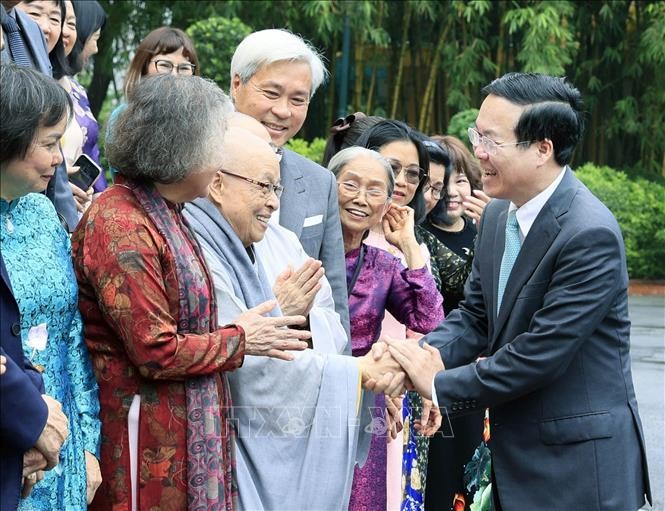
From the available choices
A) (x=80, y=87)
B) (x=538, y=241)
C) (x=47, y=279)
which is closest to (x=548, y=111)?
(x=538, y=241)

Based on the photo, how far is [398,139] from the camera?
4.67 m

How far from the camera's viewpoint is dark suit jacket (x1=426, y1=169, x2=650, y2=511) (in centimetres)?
312

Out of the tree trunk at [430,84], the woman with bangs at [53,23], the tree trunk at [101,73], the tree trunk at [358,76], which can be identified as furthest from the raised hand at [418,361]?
the tree trunk at [358,76]

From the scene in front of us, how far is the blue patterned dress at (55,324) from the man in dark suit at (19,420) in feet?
0.47

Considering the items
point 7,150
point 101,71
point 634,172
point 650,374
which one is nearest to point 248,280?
point 7,150

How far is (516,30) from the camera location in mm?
16484

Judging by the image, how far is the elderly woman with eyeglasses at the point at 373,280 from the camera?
4184 millimetres

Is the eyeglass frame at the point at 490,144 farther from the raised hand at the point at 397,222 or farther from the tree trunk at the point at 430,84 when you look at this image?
the tree trunk at the point at 430,84

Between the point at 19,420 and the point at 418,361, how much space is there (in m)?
1.61

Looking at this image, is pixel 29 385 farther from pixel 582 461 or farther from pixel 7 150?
pixel 582 461

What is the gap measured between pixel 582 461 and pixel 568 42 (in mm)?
14157

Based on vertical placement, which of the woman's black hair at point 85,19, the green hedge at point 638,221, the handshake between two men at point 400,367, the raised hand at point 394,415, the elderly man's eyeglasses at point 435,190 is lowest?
the green hedge at point 638,221

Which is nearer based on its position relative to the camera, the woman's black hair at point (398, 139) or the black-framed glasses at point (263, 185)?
the black-framed glasses at point (263, 185)

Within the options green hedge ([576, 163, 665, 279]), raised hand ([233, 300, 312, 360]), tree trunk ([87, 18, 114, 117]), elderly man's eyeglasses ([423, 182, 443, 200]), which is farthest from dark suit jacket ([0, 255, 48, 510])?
green hedge ([576, 163, 665, 279])
